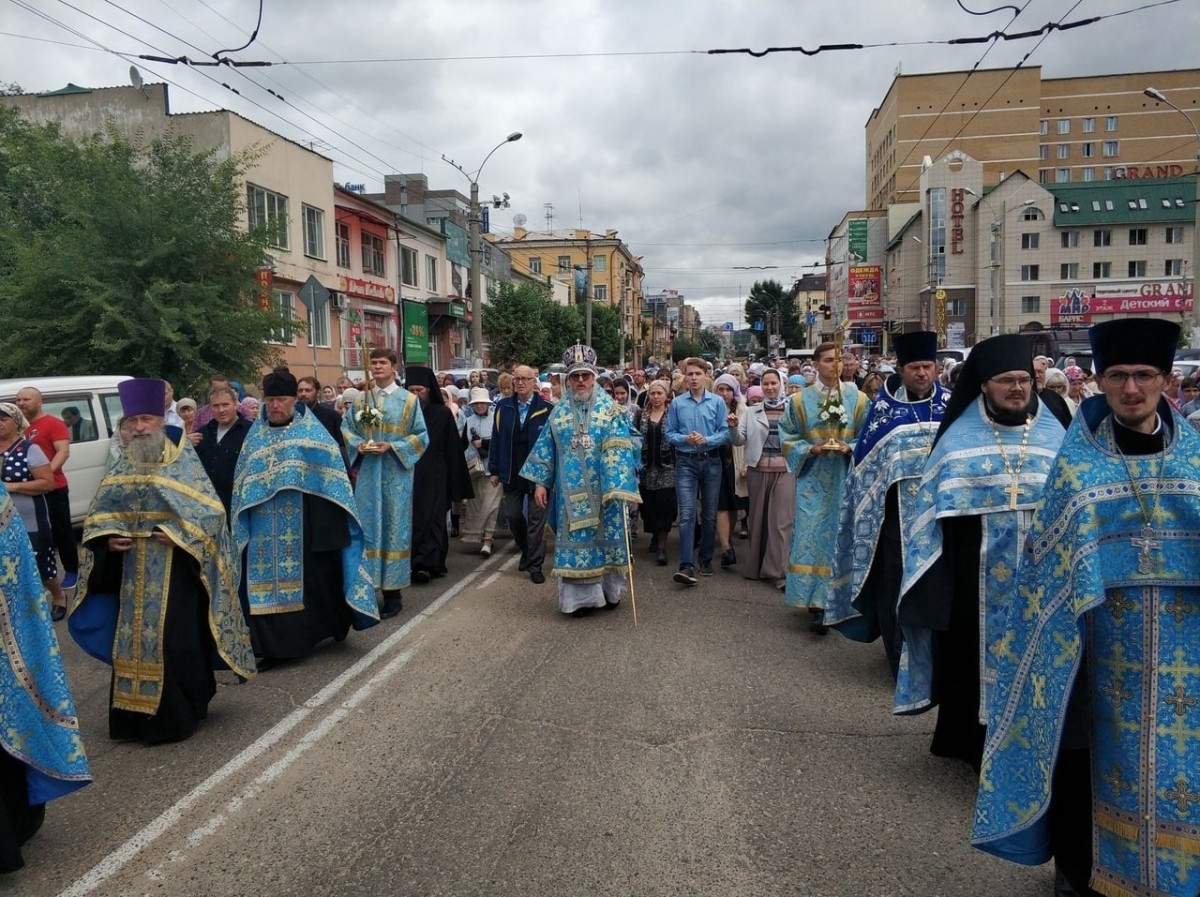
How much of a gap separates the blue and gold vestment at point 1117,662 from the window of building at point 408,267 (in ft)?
118

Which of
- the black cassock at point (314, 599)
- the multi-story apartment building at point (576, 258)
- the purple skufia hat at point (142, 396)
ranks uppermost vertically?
the multi-story apartment building at point (576, 258)

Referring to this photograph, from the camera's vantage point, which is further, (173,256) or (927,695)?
(173,256)

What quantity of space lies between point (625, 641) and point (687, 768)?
7.73 feet

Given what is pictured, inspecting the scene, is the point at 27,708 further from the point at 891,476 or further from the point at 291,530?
the point at 891,476

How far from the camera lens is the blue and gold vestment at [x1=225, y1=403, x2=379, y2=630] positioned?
6.26 m

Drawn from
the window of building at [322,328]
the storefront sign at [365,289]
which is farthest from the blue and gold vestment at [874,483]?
the storefront sign at [365,289]

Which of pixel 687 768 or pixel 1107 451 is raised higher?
pixel 1107 451

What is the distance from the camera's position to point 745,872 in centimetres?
360

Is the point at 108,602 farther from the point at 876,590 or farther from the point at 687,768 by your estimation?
the point at 876,590

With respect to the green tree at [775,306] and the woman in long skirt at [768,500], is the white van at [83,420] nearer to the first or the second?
the woman in long skirt at [768,500]

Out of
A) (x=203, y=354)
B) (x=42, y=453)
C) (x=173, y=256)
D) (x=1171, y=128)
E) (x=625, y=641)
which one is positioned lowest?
(x=625, y=641)

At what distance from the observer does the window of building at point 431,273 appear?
40.4 meters

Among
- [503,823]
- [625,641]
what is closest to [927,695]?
[503,823]

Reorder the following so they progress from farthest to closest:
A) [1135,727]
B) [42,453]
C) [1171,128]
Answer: [1171,128], [42,453], [1135,727]
